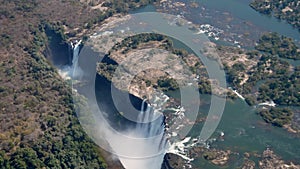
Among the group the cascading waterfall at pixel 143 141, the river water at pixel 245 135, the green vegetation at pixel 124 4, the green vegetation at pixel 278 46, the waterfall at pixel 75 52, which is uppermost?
the green vegetation at pixel 124 4

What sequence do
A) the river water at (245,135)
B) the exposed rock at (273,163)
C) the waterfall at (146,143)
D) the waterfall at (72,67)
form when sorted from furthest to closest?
the waterfall at (72,67) < the waterfall at (146,143) < the river water at (245,135) < the exposed rock at (273,163)

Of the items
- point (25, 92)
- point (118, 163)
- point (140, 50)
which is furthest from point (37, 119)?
point (140, 50)

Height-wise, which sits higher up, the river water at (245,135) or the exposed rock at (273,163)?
the river water at (245,135)

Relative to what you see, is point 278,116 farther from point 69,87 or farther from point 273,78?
point 69,87

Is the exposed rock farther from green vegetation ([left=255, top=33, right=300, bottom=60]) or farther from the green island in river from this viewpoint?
green vegetation ([left=255, top=33, right=300, bottom=60])

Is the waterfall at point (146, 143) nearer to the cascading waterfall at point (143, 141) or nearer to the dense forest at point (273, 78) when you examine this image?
the cascading waterfall at point (143, 141)

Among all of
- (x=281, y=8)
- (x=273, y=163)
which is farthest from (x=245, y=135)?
(x=281, y=8)

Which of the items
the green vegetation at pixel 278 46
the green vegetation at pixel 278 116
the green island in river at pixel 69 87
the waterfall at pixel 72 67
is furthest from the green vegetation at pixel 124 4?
the green vegetation at pixel 278 116
